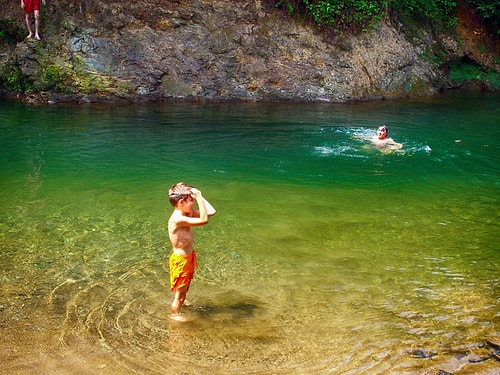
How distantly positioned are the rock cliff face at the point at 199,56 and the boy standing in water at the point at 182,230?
1318cm

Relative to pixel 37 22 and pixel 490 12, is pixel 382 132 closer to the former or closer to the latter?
pixel 37 22

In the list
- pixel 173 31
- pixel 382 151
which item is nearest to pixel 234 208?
pixel 382 151

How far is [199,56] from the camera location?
18.9 meters

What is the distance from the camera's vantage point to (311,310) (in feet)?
18.4

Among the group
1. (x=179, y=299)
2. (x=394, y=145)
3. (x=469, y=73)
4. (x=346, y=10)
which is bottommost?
(x=179, y=299)

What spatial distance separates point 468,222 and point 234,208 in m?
3.46

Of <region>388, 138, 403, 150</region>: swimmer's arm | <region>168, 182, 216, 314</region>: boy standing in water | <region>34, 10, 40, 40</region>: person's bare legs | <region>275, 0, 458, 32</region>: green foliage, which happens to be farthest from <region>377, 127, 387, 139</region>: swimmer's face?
<region>34, 10, 40, 40</region>: person's bare legs

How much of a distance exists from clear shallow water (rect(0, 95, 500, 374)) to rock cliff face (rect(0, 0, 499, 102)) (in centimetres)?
461

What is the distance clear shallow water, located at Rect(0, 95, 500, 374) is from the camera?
4855 mm

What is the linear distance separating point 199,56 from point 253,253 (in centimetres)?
1315

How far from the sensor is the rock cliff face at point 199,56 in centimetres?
1770

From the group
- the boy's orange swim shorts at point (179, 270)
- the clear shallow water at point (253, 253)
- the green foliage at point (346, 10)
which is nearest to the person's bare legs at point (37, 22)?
the clear shallow water at point (253, 253)

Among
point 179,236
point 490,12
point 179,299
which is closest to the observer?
point 179,236

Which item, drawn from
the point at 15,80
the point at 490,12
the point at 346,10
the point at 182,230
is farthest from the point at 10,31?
the point at 490,12
